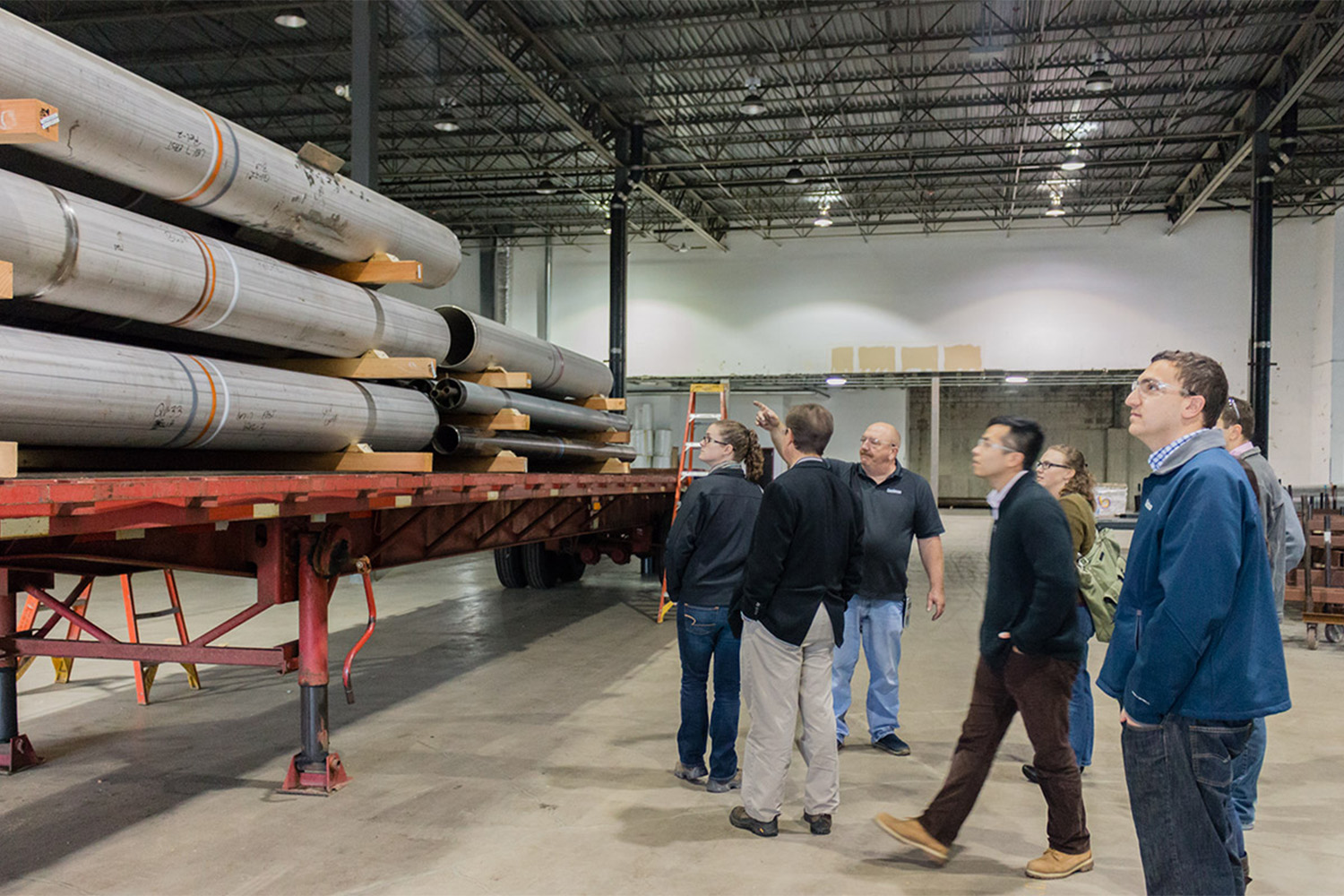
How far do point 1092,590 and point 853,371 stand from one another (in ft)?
68.7

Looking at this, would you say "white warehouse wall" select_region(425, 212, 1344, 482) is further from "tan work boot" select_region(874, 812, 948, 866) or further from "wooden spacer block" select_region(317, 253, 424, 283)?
"tan work boot" select_region(874, 812, 948, 866)

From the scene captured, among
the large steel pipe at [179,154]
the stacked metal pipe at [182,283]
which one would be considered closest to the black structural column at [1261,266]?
the stacked metal pipe at [182,283]

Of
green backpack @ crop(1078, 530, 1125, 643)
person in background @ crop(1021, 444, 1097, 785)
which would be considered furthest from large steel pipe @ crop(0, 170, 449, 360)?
green backpack @ crop(1078, 530, 1125, 643)

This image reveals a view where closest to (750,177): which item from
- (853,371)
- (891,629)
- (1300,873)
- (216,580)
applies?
(853,371)

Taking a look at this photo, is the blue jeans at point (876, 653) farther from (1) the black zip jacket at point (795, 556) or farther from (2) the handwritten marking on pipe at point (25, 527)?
(2) the handwritten marking on pipe at point (25, 527)

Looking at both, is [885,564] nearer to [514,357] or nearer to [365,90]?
[514,357]

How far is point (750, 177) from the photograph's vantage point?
22.2 m

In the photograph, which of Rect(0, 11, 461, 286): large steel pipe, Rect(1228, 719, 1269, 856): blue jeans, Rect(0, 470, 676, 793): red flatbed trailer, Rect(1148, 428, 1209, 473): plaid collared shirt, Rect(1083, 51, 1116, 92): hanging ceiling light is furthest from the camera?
Rect(1083, 51, 1116, 92): hanging ceiling light

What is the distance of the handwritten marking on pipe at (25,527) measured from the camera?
2.71 metres

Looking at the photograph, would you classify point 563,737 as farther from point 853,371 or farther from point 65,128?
point 853,371

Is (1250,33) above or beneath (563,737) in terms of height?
above

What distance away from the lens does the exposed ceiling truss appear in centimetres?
1442

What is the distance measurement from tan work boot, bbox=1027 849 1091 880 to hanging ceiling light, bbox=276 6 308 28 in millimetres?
14380

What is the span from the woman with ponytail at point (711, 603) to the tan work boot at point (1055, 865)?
1.46 m
